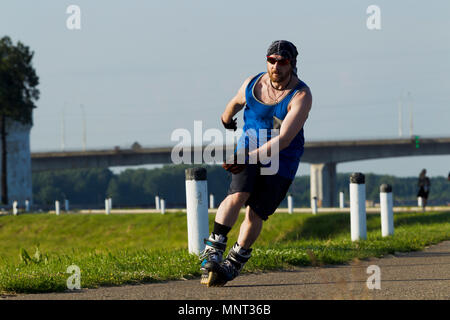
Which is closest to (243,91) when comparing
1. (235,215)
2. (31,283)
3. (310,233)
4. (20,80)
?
(235,215)

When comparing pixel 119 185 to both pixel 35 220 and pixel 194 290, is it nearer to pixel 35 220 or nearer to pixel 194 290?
pixel 35 220

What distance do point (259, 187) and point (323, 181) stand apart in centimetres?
7278

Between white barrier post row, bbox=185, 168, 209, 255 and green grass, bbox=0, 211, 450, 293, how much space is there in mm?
222

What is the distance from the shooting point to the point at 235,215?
666 centimetres

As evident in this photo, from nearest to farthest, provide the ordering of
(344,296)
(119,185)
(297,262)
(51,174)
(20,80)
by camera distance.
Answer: (344,296) → (297,262) → (20,80) → (51,174) → (119,185)

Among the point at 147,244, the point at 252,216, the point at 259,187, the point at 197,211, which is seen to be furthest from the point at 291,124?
the point at 147,244

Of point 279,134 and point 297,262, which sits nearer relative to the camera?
point 279,134

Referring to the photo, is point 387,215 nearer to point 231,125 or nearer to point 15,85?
point 231,125

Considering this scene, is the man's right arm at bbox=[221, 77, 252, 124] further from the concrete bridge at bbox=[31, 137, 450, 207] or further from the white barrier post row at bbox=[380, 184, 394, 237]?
the concrete bridge at bbox=[31, 137, 450, 207]

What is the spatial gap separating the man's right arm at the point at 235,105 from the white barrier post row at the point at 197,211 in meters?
2.37

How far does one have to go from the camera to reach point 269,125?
654cm

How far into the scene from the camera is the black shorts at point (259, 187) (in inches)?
256

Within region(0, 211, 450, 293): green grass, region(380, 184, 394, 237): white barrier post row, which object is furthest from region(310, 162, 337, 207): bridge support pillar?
region(380, 184, 394, 237): white barrier post row

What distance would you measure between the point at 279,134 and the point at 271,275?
195 centimetres
